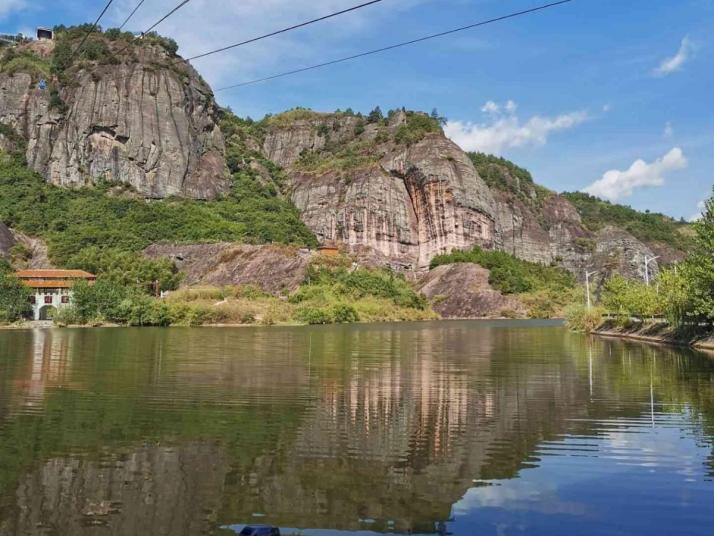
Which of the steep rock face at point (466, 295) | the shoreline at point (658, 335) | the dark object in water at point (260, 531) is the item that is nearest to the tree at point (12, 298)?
the shoreline at point (658, 335)

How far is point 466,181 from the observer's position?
508ft

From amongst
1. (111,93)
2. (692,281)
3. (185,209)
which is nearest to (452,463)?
(692,281)

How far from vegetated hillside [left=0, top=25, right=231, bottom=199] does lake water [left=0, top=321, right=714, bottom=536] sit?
118294 mm

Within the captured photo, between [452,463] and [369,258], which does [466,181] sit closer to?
[369,258]

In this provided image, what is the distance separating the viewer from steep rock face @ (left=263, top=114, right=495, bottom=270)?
152375 millimetres

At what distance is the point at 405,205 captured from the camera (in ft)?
517

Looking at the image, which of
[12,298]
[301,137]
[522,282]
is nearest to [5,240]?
[12,298]

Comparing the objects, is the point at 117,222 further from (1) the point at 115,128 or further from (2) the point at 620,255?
(2) the point at 620,255

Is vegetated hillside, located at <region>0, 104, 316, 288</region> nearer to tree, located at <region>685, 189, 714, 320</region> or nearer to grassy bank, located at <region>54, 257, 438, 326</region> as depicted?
grassy bank, located at <region>54, 257, 438, 326</region>

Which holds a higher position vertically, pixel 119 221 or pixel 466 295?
pixel 119 221

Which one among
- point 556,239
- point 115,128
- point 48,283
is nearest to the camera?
point 48,283

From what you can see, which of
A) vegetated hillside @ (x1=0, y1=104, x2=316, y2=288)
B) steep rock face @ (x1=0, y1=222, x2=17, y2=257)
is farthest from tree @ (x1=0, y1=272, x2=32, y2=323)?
steep rock face @ (x1=0, y1=222, x2=17, y2=257)

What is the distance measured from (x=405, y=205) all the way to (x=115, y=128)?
6813 cm

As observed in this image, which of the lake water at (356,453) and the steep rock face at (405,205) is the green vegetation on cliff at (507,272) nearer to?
the steep rock face at (405,205)
